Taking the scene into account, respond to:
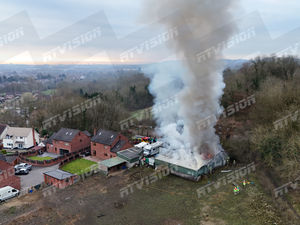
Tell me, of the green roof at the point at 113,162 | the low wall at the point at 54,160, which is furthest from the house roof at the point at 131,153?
the low wall at the point at 54,160

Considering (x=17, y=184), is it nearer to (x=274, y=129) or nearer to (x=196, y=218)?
(x=196, y=218)

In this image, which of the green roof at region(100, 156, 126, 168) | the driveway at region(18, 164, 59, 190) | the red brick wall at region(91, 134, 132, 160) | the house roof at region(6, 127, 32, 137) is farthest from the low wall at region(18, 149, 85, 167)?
the green roof at region(100, 156, 126, 168)

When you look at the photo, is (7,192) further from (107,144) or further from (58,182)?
(107,144)

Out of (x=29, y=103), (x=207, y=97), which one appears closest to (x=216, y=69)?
(x=207, y=97)

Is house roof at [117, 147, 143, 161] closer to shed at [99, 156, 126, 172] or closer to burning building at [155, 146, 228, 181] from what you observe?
shed at [99, 156, 126, 172]

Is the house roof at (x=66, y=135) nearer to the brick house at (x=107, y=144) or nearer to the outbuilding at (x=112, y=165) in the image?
the brick house at (x=107, y=144)

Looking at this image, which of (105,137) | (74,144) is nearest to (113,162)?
(105,137)
